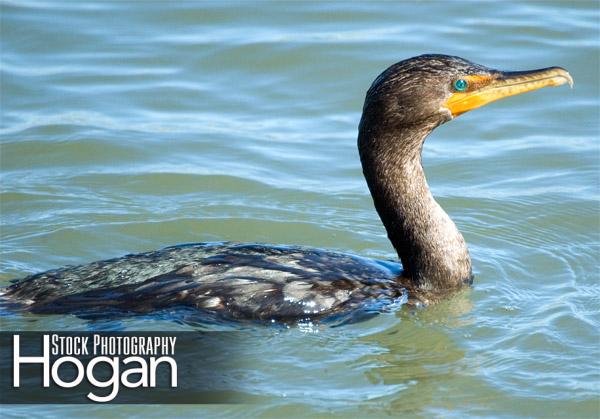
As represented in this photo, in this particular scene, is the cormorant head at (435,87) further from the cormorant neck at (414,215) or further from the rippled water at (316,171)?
the rippled water at (316,171)

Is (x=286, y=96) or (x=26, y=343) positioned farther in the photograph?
(x=286, y=96)

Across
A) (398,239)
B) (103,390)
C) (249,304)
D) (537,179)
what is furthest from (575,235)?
(103,390)

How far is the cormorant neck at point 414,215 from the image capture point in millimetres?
8875

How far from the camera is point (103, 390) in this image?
7805 mm

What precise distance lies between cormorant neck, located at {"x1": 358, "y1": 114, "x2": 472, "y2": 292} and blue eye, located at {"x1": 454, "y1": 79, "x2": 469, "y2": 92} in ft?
0.98

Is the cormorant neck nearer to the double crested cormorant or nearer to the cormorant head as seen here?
the double crested cormorant

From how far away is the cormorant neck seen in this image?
8.88 metres

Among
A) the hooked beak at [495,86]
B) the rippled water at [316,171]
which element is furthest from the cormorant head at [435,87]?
the rippled water at [316,171]

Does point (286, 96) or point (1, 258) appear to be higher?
point (286, 96)

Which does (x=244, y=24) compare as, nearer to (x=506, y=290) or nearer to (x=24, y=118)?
(x=24, y=118)

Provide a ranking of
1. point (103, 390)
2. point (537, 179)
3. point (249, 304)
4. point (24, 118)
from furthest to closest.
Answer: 1. point (24, 118)
2. point (537, 179)
3. point (249, 304)
4. point (103, 390)

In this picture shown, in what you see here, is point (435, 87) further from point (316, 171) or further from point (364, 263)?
point (316, 171)

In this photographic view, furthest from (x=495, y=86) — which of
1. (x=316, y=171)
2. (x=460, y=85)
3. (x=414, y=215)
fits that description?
(x=316, y=171)

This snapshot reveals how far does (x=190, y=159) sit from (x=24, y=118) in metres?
2.10
